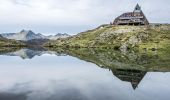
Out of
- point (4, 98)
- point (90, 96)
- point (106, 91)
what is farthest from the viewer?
point (106, 91)

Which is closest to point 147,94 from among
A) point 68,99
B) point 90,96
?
point 90,96

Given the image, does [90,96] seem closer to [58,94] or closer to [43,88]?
[58,94]

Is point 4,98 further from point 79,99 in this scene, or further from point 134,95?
point 134,95

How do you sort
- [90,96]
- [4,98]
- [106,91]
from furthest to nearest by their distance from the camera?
[106,91] < [90,96] < [4,98]

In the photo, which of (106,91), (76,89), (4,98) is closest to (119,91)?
(106,91)

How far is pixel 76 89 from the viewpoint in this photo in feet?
188

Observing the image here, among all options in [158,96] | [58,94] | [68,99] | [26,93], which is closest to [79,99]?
[68,99]

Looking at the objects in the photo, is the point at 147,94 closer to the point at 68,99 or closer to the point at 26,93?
the point at 68,99

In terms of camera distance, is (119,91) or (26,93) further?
(119,91)

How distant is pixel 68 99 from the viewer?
153 ft

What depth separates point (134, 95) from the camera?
5172 centimetres

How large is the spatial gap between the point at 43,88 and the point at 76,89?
5.55 metres

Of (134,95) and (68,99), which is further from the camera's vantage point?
(134,95)

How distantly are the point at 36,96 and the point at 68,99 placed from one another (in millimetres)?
4897
